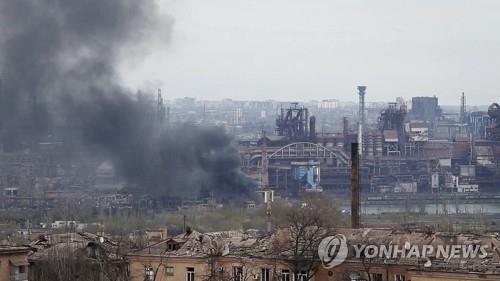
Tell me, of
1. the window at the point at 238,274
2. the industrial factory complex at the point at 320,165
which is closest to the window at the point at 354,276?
the window at the point at 238,274

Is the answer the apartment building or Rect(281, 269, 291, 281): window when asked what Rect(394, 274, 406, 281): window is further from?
the apartment building

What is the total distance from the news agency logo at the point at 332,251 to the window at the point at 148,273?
2.05m

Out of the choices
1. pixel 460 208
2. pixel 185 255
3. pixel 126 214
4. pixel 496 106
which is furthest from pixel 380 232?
pixel 496 106

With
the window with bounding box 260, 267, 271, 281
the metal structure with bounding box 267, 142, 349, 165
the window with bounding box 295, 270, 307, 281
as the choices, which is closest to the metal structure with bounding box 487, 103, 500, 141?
the metal structure with bounding box 267, 142, 349, 165

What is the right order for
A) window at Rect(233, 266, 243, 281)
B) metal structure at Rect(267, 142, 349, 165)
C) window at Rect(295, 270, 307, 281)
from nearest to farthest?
window at Rect(295, 270, 307, 281) → window at Rect(233, 266, 243, 281) → metal structure at Rect(267, 142, 349, 165)

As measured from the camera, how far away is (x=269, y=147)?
65.6 metres

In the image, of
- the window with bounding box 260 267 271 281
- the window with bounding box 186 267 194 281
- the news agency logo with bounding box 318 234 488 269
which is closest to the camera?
the news agency logo with bounding box 318 234 488 269

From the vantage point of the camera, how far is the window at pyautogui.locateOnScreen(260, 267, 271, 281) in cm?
1453

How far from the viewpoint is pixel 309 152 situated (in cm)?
6694

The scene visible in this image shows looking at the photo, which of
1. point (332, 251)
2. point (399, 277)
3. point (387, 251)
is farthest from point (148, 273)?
point (399, 277)

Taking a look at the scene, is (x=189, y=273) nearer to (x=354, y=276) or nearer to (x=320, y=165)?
(x=354, y=276)

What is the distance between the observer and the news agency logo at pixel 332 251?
46.0 ft

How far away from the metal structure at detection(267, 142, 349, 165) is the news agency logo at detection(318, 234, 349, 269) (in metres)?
50.4

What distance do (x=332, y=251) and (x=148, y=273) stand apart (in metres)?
2.29
